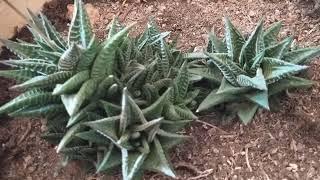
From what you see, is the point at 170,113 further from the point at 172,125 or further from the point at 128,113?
the point at 128,113

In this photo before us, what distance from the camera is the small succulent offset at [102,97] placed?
1.97 metres

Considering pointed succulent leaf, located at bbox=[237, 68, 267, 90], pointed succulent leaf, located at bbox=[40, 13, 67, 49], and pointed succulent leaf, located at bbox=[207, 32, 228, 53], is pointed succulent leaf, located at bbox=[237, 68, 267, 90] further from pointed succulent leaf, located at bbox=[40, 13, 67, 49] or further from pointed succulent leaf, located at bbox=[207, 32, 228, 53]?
pointed succulent leaf, located at bbox=[40, 13, 67, 49]

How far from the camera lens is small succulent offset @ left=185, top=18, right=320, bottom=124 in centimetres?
217

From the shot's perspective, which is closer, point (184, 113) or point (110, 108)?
point (110, 108)

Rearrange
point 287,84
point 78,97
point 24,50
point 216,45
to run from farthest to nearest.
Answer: point 216,45, point 287,84, point 24,50, point 78,97

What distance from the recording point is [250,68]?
2236 millimetres

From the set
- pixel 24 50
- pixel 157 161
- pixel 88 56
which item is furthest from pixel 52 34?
pixel 157 161

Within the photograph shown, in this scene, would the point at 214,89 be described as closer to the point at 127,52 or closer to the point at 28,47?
the point at 127,52

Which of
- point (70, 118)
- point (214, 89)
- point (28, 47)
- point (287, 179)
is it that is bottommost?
point (287, 179)

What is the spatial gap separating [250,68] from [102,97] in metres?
0.57

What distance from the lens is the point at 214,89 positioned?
2.29m

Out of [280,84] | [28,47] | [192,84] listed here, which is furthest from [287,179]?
[28,47]

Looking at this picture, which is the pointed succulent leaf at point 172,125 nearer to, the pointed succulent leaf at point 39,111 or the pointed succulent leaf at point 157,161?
the pointed succulent leaf at point 157,161

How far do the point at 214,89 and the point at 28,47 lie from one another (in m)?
0.71
